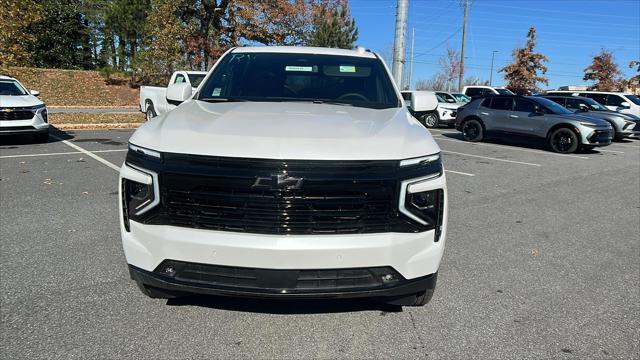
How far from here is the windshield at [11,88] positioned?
11.1m

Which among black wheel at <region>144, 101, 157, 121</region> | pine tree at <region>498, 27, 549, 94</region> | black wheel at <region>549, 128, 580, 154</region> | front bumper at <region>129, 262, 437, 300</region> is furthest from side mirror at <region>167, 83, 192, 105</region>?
pine tree at <region>498, 27, 549, 94</region>

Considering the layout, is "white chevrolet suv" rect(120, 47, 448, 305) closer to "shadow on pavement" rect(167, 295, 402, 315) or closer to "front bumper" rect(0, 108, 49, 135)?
"shadow on pavement" rect(167, 295, 402, 315)

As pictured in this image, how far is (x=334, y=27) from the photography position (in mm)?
35906

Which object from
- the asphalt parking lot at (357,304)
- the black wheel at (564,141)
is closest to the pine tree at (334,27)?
the black wheel at (564,141)

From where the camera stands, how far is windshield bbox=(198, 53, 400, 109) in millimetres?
3727

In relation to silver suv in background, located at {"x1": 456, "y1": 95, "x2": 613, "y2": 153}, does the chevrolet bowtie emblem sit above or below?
above

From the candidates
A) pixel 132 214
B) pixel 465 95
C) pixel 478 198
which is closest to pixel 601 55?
pixel 465 95

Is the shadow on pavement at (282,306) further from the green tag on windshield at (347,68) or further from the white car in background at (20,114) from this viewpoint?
the white car in background at (20,114)

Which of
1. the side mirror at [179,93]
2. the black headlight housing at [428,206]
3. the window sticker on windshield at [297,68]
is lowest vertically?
the black headlight housing at [428,206]

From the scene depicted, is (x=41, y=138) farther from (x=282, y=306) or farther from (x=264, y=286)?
(x=264, y=286)

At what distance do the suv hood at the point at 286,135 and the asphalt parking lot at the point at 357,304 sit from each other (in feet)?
3.90

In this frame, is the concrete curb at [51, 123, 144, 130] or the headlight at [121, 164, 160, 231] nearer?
the headlight at [121, 164, 160, 231]

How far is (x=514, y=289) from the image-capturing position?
3.58 metres

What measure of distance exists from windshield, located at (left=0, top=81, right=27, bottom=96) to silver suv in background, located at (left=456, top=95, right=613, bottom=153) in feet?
44.4
